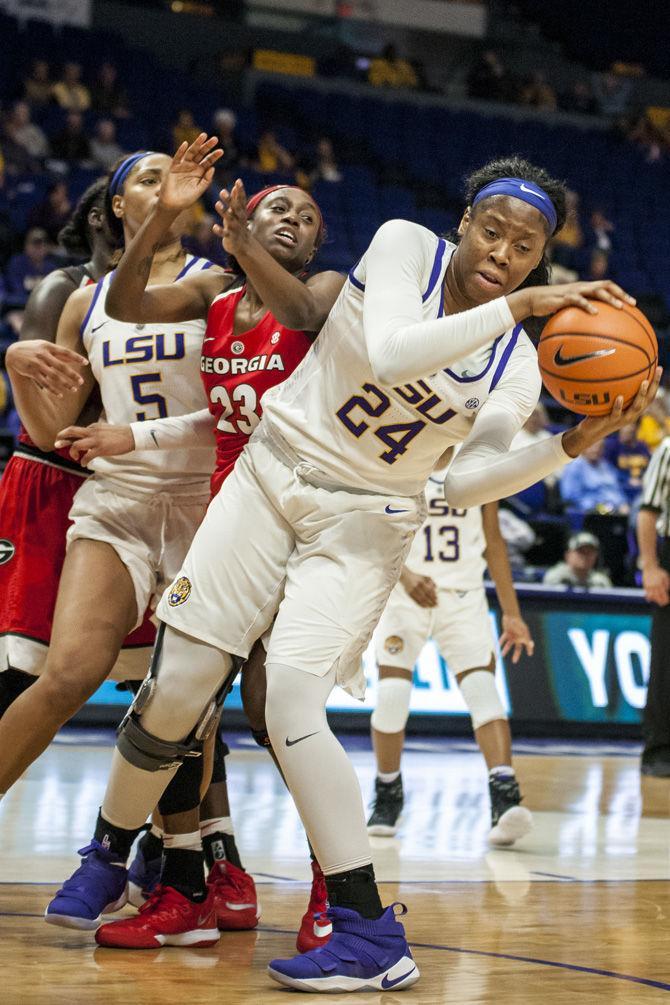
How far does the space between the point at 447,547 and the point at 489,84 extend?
52.5 feet

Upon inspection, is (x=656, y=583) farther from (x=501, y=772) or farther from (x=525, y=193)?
(x=525, y=193)

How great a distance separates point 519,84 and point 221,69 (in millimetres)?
4847

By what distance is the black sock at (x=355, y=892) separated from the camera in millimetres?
3197

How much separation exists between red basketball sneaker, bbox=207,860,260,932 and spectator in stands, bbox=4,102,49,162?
1119cm

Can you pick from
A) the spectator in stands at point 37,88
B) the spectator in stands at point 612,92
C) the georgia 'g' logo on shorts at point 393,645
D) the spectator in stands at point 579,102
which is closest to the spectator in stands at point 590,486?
the georgia 'g' logo on shorts at point 393,645

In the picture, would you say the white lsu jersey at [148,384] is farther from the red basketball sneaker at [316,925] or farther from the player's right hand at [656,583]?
the player's right hand at [656,583]

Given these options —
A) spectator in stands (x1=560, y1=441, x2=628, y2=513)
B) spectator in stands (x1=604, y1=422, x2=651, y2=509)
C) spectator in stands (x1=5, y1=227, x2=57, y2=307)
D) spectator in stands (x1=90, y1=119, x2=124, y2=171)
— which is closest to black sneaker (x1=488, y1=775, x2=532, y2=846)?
spectator in stands (x1=560, y1=441, x2=628, y2=513)

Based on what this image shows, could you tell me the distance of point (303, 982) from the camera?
10.2ft

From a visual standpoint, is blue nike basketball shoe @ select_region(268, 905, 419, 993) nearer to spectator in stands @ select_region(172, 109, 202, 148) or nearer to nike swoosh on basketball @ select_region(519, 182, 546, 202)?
nike swoosh on basketball @ select_region(519, 182, 546, 202)

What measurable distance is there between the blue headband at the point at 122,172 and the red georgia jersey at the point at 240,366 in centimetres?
70

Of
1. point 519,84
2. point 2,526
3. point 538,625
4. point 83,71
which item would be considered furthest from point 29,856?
point 519,84

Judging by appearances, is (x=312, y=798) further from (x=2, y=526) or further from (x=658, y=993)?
(x=2, y=526)

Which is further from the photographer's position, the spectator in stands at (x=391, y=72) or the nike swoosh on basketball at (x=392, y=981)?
the spectator in stands at (x=391, y=72)

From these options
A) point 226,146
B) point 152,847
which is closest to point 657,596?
point 152,847
